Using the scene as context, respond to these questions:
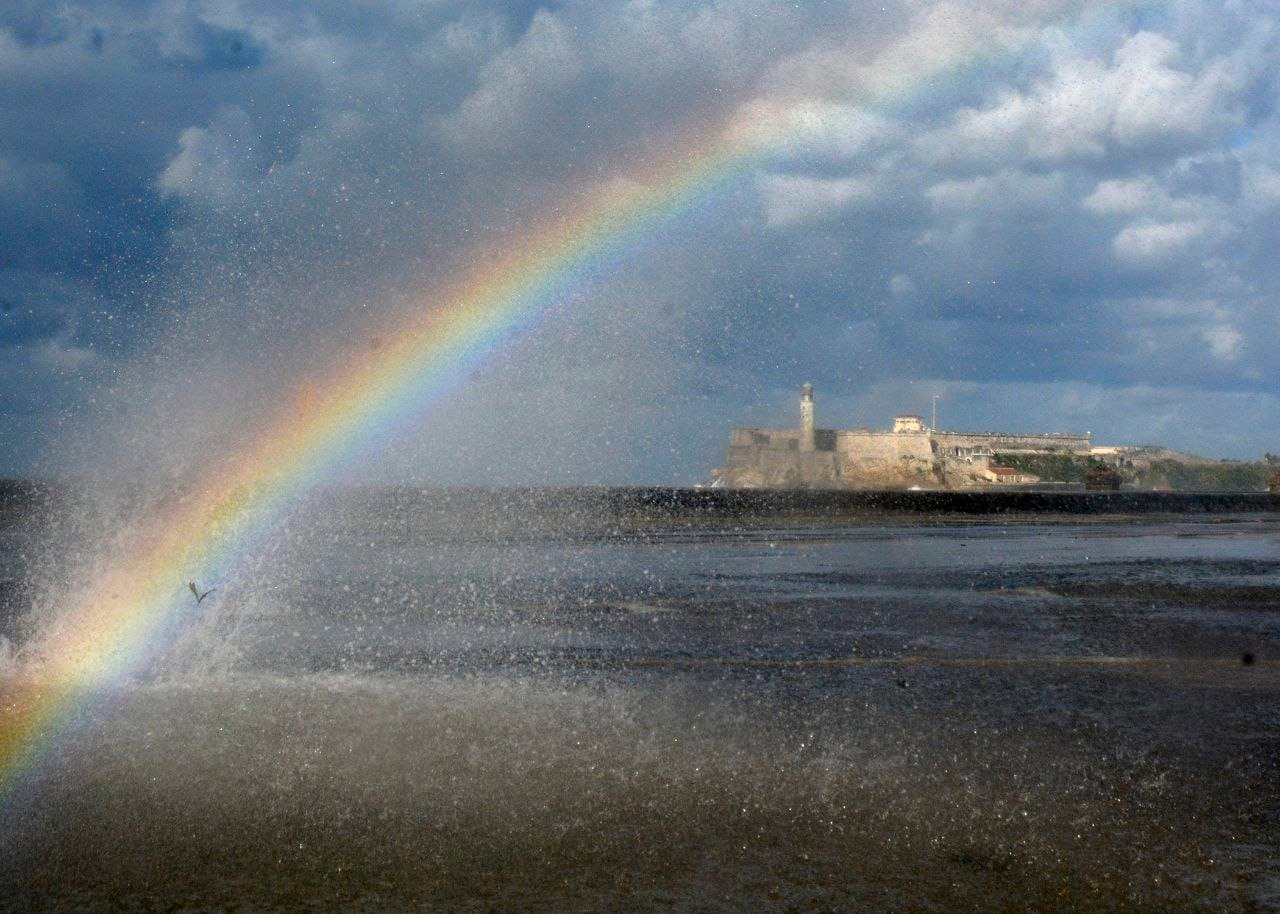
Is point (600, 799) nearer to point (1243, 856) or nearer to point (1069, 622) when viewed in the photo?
point (1243, 856)

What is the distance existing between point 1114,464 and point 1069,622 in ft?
612

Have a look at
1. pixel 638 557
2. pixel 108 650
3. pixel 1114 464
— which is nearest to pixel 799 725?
pixel 108 650

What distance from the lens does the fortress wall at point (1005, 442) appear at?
173750mm

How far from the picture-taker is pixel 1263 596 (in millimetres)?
19656

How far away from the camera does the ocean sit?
5.73m

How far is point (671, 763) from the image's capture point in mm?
7832

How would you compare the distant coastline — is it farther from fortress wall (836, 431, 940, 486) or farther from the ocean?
fortress wall (836, 431, 940, 486)

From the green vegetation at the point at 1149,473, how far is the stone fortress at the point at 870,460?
3.48 meters

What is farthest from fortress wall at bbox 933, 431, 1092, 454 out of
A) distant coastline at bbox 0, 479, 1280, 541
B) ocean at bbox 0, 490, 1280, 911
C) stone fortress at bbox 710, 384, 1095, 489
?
ocean at bbox 0, 490, 1280, 911

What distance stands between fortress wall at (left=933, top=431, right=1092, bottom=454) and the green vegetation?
11.4 ft

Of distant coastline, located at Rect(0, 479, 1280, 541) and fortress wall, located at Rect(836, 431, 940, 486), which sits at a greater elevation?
fortress wall, located at Rect(836, 431, 940, 486)

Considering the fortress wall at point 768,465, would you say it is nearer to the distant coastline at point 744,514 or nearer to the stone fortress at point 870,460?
the stone fortress at point 870,460

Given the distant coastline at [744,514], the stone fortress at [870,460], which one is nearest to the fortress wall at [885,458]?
the stone fortress at [870,460]

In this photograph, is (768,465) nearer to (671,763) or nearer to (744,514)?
(744,514)
